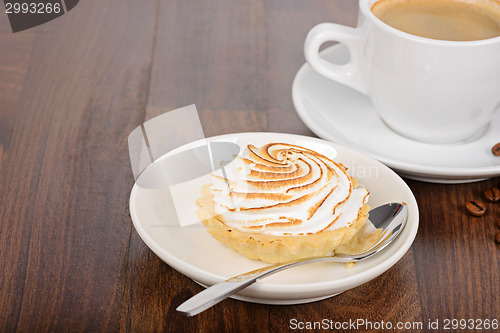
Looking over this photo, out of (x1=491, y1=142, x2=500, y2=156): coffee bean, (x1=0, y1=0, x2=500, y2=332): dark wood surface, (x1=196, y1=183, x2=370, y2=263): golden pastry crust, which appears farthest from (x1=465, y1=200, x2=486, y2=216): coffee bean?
(x1=196, y1=183, x2=370, y2=263): golden pastry crust

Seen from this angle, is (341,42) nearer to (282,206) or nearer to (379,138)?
(379,138)

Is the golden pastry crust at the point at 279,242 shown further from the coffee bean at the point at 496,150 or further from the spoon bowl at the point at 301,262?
the coffee bean at the point at 496,150

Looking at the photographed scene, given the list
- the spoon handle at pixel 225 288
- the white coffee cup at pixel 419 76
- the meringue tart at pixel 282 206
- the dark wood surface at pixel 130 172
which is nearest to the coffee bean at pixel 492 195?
the dark wood surface at pixel 130 172

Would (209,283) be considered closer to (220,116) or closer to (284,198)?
(284,198)

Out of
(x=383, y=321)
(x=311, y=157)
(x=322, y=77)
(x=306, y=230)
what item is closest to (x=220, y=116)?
(x=322, y=77)

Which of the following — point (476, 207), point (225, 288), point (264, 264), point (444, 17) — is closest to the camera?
point (225, 288)

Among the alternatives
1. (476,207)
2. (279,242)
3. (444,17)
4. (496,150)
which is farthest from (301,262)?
(444,17)
